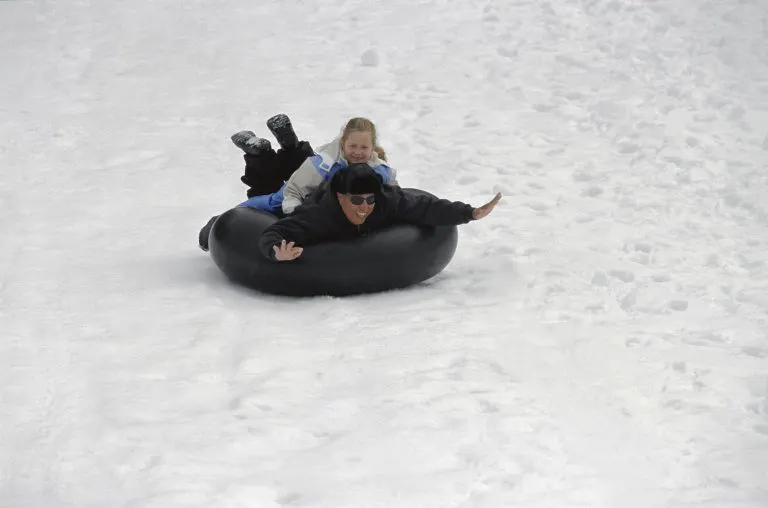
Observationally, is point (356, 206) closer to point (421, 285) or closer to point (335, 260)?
point (335, 260)

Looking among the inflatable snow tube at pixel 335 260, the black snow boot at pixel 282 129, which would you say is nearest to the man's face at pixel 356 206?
the inflatable snow tube at pixel 335 260

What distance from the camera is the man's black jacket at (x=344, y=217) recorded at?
5.76 metres

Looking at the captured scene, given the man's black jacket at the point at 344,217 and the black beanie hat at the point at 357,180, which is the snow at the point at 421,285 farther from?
the black beanie hat at the point at 357,180

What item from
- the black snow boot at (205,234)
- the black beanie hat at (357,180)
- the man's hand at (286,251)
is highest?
the black beanie hat at (357,180)

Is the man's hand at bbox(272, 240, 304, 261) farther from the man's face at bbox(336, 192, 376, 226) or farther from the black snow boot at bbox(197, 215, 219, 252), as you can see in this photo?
the black snow boot at bbox(197, 215, 219, 252)

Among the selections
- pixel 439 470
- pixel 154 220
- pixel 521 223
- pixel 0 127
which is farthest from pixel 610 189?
pixel 0 127

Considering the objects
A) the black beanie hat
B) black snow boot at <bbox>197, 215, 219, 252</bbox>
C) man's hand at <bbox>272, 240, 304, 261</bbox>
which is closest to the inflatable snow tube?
man's hand at <bbox>272, 240, 304, 261</bbox>

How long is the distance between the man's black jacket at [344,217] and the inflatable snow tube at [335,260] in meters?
0.05

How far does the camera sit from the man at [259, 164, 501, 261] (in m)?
5.67

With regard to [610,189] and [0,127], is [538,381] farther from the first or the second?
[0,127]

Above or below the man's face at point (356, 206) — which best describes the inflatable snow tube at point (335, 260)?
below

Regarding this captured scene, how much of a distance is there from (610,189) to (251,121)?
377 centimetres

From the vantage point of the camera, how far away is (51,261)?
267 inches

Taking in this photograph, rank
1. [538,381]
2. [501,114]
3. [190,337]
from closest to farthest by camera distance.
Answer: [538,381] < [190,337] < [501,114]
